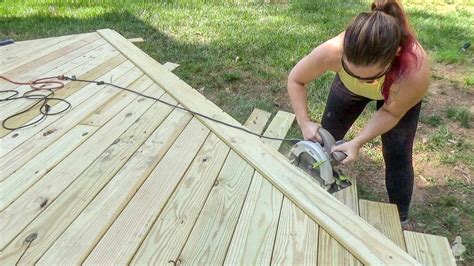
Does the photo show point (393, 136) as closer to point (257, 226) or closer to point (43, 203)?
point (257, 226)

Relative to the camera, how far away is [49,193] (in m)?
1.33

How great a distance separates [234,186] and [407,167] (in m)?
0.84

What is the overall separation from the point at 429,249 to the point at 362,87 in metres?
0.66

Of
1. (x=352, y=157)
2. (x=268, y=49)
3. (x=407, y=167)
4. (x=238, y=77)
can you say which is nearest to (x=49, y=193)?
(x=352, y=157)

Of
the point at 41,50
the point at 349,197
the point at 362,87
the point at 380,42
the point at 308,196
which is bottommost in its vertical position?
the point at 41,50

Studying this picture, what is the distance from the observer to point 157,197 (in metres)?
1.33

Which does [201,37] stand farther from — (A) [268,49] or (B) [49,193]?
(B) [49,193]

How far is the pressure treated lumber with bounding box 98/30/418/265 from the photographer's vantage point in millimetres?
1167

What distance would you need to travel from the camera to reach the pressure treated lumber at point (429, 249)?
56.3 inches

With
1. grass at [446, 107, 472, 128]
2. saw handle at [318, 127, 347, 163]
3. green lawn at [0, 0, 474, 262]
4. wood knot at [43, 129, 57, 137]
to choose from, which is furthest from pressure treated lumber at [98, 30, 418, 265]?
grass at [446, 107, 472, 128]

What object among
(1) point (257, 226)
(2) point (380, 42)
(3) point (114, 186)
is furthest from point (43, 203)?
(2) point (380, 42)

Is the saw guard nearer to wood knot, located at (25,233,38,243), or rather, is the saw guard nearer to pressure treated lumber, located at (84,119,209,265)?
pressure treated lumber, located at (84,119,209,265)

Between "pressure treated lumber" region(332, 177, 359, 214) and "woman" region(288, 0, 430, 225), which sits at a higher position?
"woman" region(288, 0, 430, 225)

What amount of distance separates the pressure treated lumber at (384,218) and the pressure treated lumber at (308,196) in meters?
0.36
